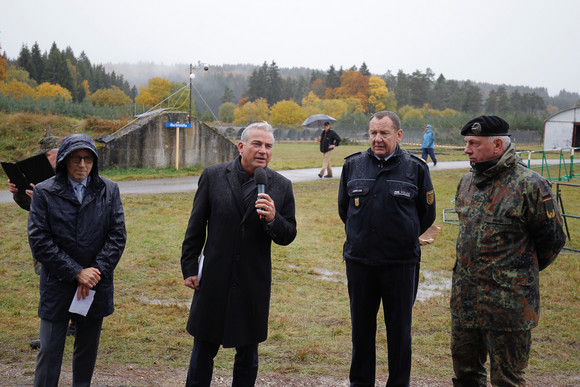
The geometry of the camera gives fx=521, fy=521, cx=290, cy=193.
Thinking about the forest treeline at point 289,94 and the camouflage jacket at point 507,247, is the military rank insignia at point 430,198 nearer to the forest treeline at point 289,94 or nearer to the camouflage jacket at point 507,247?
the camouflage jacket at point 507,247

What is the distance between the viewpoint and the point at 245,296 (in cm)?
376

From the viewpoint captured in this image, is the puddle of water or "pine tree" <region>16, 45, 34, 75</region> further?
"pine tree" <region>16, 45, 34, 75</region>

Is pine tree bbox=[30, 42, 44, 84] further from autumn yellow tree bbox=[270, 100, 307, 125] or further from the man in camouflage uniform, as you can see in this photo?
the man in camouflage uniform

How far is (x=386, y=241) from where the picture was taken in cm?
411

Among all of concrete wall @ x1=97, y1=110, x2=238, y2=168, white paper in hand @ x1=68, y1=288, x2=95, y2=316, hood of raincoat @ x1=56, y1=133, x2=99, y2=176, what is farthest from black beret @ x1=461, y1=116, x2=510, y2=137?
concrete wall @ x1=97, y1=110, x2=238, y2=168

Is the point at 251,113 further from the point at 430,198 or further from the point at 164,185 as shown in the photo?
the point at 430,198

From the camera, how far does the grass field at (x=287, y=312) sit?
16.7ft

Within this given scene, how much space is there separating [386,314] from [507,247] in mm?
1102

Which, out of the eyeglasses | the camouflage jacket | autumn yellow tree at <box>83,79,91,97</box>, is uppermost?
autumn yellow tree at <box>83,79,91,97</box>

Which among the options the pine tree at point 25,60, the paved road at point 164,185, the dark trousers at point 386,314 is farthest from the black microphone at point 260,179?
the pine tree at point 25,60

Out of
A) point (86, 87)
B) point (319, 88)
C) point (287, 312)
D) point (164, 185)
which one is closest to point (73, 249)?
point (287, 312)

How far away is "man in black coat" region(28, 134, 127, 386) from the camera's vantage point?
373cm

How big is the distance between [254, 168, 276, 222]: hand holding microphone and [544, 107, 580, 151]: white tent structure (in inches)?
1749

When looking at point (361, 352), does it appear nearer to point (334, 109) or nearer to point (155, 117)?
point (155, 117)
